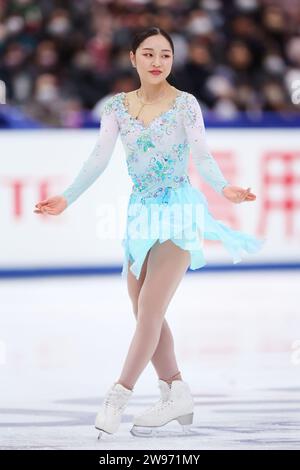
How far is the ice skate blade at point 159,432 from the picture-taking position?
151 inches

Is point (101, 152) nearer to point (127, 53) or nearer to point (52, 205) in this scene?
point (52, 205)

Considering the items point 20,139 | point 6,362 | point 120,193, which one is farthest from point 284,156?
point 6,362

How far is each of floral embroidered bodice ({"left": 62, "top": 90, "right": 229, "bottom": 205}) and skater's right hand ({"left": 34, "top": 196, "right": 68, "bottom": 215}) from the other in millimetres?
31

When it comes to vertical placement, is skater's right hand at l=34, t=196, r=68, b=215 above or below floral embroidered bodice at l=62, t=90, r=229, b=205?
below

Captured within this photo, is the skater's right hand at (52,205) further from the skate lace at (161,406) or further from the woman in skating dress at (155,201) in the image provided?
Answer: the skate lace at (161,406)

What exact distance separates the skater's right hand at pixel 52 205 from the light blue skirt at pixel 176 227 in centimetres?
23

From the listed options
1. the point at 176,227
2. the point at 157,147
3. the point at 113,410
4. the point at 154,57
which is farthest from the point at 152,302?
the point at 154,57

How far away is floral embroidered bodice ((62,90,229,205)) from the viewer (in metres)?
3.79

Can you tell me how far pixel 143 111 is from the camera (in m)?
3.85

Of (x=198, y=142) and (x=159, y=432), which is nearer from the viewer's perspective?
(x=198, y=142)

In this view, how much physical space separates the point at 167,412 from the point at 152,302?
1.28 ft

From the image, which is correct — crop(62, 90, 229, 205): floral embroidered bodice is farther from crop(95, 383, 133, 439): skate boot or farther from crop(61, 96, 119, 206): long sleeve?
crop(95, 383, 133, 439): skate boot

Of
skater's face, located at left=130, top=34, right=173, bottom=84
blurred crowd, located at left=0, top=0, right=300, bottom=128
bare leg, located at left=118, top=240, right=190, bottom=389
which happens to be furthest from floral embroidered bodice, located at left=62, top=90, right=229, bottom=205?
blurred crowd, located at left=0, top=0, right=300, bottom=128

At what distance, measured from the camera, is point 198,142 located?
3.79 m
